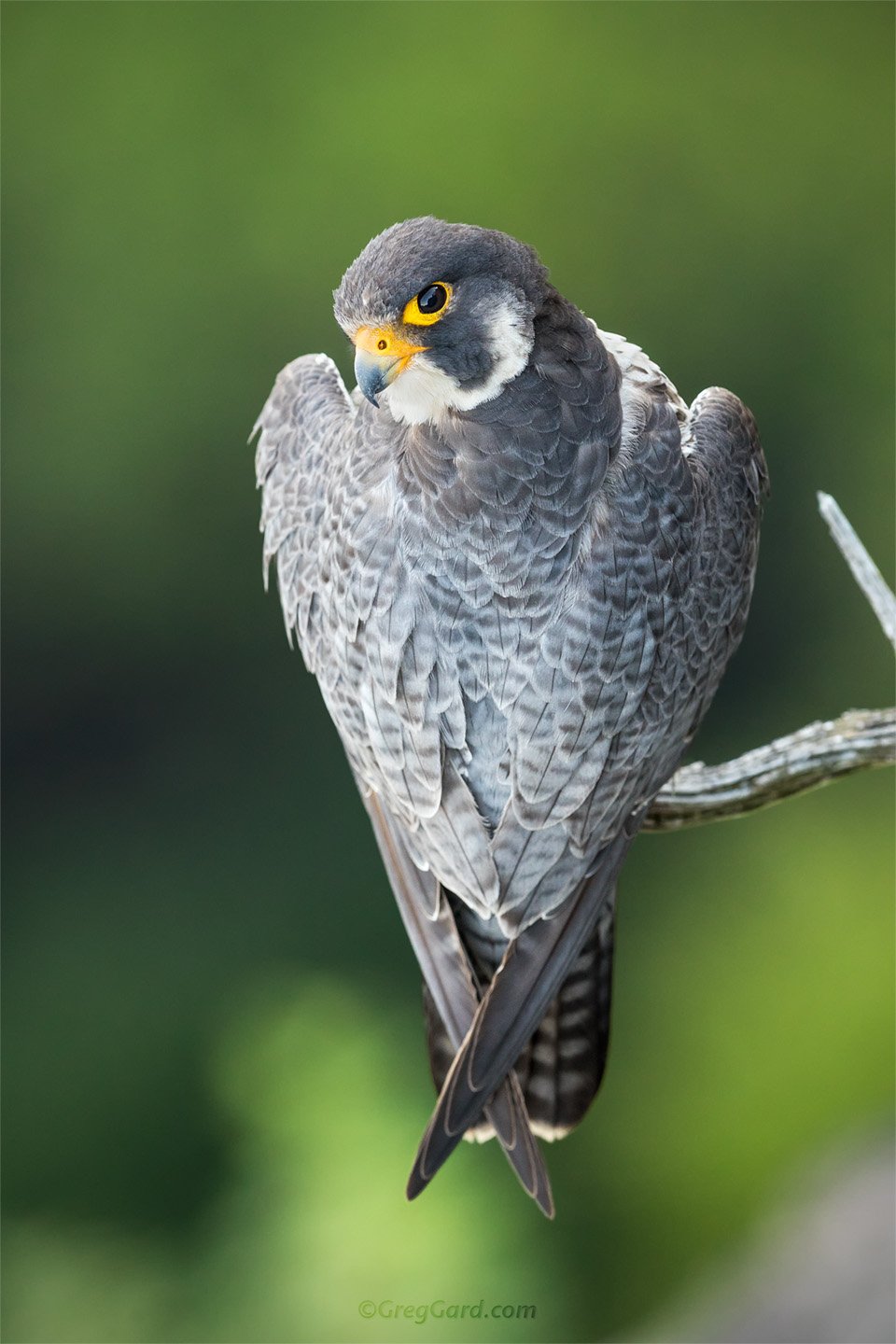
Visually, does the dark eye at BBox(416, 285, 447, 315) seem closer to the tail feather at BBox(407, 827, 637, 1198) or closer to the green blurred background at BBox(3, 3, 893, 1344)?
the tail feather at BBox(407, 827, 637, 1198)

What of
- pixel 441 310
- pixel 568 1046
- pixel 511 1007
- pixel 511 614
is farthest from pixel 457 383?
pixel 568 1046

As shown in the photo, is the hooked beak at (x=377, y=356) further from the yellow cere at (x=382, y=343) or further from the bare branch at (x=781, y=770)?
the bare branch at (x=781, y=770)

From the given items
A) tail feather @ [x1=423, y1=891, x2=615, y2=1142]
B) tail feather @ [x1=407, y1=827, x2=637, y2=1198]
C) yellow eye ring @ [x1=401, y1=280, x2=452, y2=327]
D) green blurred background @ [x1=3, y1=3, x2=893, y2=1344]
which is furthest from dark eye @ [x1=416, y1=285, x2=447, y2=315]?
green blurred background @ [x1=3, y1=3, x2=893, y2=1344]

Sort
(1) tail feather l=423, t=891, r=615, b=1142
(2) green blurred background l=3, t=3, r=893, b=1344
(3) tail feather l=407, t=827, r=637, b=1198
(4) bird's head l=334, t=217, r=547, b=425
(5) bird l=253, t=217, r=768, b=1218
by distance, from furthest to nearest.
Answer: (2) green blurred background l=3, t=3, r=893, b=1344
(1) tail feather l=423, t=891, r=615, b=1142
(3) tail feather l=407, t=827, r=637, b=1198
(5) bird l=253, t=217, r=768, b=1218
(4) bird's head l=334, t=217, r=547, b=425

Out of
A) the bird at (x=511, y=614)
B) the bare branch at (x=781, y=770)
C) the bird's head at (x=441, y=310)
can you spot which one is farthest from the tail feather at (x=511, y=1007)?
the bird's head at (x=441, y=310)

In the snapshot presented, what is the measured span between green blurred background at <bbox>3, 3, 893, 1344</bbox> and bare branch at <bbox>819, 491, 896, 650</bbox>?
1.70m

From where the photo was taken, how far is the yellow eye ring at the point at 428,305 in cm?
142

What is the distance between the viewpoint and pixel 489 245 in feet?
4.76

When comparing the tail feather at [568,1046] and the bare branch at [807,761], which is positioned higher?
the bare branch at [807,761]

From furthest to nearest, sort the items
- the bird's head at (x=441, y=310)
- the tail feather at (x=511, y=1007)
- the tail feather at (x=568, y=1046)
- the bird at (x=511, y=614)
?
the tail feather at (x=568, y=1046) → the tail feather at (x=511, y=1007) → the bird at (x=511, y=614) → the bird's head at (x=441, y=310)

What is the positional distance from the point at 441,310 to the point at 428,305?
19mm

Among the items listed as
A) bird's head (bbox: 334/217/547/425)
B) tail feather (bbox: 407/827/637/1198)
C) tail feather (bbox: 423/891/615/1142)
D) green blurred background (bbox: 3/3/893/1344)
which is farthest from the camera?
green blurred background (bbox: 3/3/893/1344)

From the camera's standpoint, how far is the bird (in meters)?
1.58

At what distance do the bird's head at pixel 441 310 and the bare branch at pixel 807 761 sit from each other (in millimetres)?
681
